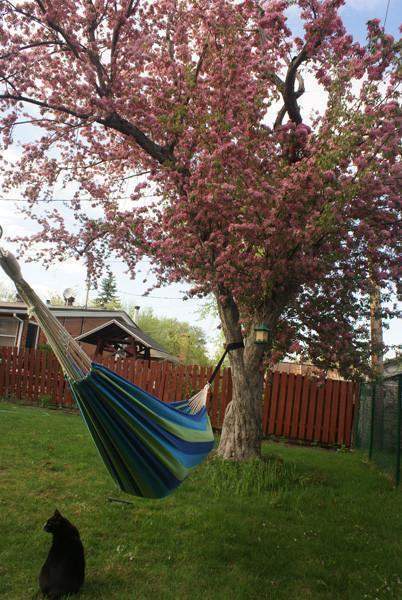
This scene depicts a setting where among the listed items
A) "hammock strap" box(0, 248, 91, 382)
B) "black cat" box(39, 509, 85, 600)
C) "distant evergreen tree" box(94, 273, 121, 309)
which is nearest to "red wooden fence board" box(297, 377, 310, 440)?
"black cat" box(39, 509, 85, 600)

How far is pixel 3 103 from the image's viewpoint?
21.4ft

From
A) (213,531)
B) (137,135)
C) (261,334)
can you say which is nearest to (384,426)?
(261,334)

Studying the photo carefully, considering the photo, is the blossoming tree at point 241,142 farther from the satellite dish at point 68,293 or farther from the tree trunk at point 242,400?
the satellite dish at point 68,293

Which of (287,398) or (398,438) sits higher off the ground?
(287,398)

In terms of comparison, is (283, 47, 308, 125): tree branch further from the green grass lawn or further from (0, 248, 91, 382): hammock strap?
(0, 248, 91, 382): hammock strap

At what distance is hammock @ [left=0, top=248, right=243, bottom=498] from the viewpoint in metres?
2.47

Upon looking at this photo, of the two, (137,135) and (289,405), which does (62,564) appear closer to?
Result: (137,135)

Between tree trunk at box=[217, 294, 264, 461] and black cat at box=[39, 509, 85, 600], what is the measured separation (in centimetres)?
351

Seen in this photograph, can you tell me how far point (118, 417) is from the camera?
253 cm

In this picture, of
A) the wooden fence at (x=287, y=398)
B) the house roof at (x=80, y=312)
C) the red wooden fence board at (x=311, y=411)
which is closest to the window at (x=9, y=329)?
the house roof at (x=80, y=312)

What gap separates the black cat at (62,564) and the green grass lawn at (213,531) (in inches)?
4.6

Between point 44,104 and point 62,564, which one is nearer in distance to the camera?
point 62,564

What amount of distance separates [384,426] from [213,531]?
3934mm

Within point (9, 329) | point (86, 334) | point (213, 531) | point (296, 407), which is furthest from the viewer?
point (9, 329)
